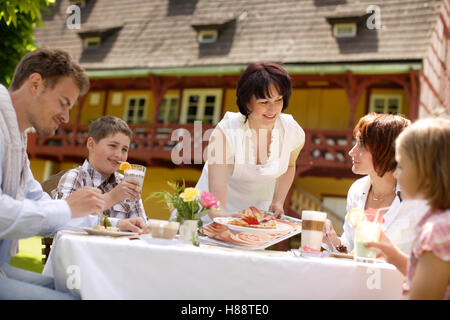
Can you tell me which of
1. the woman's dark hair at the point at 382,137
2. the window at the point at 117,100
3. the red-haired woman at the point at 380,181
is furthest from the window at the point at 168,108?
the woman's dark hair at the point at 382,137

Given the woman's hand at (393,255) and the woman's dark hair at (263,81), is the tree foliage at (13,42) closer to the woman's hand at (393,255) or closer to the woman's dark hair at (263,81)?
the woman's dark hair at (263,81)

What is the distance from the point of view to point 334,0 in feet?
52.2

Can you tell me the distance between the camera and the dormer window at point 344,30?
48.2 feet

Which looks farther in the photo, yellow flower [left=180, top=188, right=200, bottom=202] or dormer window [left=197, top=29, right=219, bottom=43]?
dormer window [left=197, top=29, right=219, bottom=43]

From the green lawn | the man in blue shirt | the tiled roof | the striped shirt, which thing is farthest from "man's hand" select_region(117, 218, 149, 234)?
the tiled roof

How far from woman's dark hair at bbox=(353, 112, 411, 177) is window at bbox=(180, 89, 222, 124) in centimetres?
1417

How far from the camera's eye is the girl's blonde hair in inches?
59.9

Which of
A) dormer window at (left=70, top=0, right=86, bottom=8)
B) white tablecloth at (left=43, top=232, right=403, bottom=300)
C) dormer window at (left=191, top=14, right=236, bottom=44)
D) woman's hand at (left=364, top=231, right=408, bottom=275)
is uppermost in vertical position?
dormer window at (left=70, top=0, right=86, bottom=8)

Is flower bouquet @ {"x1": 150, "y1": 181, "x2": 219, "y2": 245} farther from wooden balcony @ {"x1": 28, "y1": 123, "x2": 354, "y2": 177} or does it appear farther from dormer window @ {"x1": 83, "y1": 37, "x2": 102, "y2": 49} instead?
dormer window @ {"x1": 83, "y1": 37, "x2": 102, "y2": 49}

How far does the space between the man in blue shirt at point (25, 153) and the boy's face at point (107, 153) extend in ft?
3.73

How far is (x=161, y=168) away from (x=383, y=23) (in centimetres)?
825

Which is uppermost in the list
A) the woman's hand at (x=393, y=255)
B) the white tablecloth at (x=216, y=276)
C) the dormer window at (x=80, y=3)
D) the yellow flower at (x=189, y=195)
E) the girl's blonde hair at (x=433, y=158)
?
the dormer window at (x=80, y=3)

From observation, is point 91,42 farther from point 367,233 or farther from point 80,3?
point 367,233

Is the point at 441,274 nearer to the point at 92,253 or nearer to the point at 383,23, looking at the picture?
the point at 92,253
